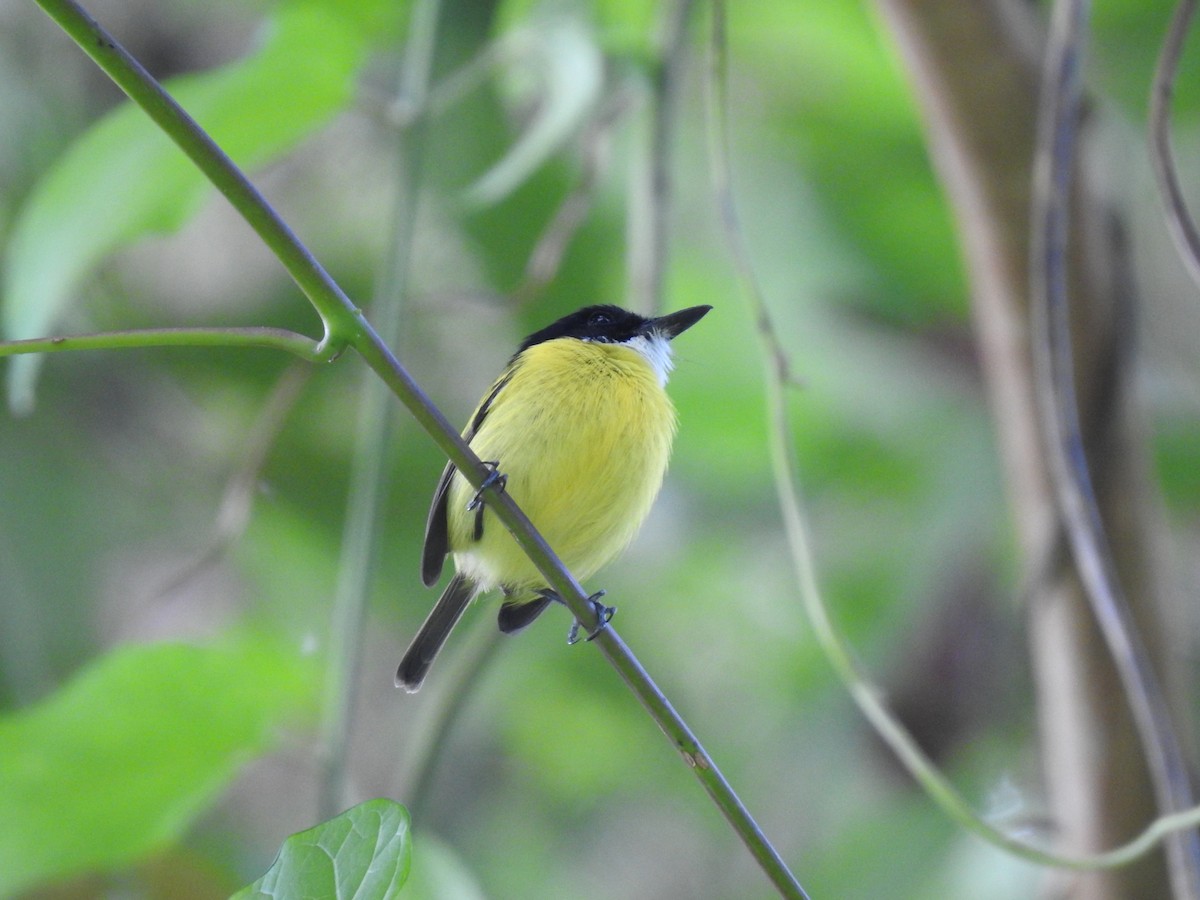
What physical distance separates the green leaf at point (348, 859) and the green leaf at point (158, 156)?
101cm

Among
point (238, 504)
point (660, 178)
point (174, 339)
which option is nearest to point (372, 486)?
point (238, 504)

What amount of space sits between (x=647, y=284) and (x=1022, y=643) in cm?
185

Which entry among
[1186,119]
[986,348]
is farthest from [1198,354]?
[986,348]

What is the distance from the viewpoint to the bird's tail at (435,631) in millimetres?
1861

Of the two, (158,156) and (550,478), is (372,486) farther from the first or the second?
(158,156)

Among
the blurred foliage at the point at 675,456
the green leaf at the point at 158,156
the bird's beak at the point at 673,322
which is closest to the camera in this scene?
the green leaf at the point at 158,156

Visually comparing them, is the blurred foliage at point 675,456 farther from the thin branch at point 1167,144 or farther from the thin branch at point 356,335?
the thin branch at point 356,335

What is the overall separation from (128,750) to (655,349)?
42.0 inches

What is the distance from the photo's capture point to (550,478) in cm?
190

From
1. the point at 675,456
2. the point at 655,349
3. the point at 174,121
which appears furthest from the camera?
the point at 675,456

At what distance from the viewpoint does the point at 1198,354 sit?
3.90 meters

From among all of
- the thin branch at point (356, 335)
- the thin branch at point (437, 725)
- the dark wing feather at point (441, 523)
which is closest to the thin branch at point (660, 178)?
the dark wing feather at point (441, 523)

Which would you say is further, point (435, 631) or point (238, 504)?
point (435, 631)

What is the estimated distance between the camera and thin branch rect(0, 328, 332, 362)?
0.83 m
